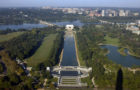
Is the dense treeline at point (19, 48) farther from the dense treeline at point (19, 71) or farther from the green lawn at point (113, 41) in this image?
the green lawn at point (113, 41)

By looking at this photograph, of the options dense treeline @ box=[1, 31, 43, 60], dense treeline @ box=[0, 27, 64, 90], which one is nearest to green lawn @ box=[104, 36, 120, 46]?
dense treeline @ box=[0, 27, 64, 90]

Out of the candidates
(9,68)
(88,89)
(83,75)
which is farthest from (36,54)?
(88,89)

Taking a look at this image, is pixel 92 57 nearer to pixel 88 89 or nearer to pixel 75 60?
pixel 75 60

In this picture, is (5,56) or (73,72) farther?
(5,56)

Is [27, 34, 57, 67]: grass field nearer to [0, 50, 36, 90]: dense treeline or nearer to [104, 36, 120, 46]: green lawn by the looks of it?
[0, 50, 36, 90]: dense treeline

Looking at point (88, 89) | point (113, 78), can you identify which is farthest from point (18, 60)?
point (113, 78)

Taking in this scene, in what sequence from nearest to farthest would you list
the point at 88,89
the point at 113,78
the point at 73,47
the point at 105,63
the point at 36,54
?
the point at 88,89, the point at 113,78, the point at 105,63, the point at 36,54, the point at 73,47

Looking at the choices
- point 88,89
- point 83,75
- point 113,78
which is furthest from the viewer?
point 83,75

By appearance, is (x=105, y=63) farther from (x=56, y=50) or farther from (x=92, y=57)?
(x=56, y=50)

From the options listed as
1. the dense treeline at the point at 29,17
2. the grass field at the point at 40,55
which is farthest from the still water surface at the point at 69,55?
the dense treeline at the point at 29,17

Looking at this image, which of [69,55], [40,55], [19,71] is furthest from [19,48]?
[19,71]
